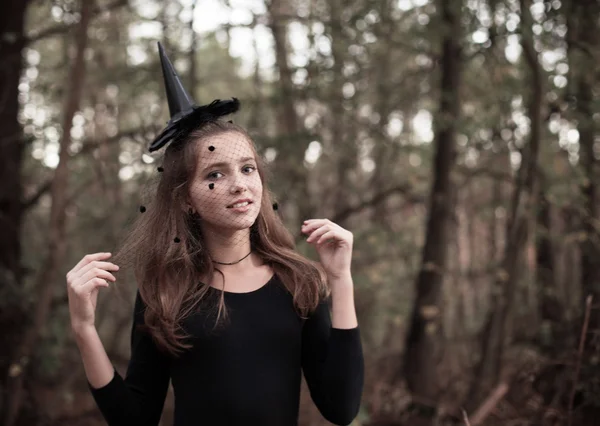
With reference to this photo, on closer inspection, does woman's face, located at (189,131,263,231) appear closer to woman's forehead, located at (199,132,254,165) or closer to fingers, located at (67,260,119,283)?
woman's forehead, located at (199,132,254,165)

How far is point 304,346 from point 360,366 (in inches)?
9.3

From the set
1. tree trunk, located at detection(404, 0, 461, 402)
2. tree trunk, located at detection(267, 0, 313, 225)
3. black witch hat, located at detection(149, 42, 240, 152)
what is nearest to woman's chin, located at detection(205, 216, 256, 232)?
black witch hat, located at detection(149, 42, 240, 152)

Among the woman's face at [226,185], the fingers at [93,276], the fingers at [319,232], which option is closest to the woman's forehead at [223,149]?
the woman's face at [226,185]

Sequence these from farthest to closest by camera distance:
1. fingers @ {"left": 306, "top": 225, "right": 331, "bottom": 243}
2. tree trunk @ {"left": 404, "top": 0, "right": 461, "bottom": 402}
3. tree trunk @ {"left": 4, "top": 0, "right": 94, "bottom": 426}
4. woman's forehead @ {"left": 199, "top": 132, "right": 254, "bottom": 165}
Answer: tree trunk @ {"left": 404, "top": 0, "right": 461, "bottom": 402} → tree trunk @ {"left": 4, "top": 0, "right": 94, "bottom": 426} → woman's forehead @ {"left": 199, "top": 132, "right": 254, "bottom": 165} → fingers @ {"left": 306, "top": 225, "right": 331, "bottom": 243}

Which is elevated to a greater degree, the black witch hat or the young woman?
the black witch hat

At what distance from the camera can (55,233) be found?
5.00m

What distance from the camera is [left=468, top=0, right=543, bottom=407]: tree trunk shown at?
4.77 metres

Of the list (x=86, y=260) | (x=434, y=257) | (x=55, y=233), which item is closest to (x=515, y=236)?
(x=434, y=257)

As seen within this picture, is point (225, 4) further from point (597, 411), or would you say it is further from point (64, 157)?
Answer: point (597, 411)

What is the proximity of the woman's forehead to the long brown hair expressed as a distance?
2 centimetres

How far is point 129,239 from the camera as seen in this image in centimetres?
257

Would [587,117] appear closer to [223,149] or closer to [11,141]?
[223,149]

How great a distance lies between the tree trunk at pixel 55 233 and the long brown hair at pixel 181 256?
259cm

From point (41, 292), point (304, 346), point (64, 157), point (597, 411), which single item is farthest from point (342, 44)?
point (304, 346)
